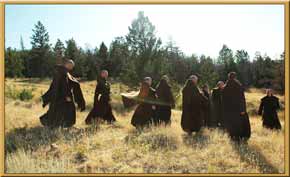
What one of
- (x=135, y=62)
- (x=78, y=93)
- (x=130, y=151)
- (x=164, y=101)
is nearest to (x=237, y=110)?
(x=164, y=101)

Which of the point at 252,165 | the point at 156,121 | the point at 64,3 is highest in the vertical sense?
the point at 64,3

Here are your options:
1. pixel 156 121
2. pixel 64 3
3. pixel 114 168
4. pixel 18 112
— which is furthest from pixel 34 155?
pixel 18 112

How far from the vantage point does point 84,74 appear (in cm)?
5094

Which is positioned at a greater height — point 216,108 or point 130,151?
point 216,108

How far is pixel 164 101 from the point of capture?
11.9 m

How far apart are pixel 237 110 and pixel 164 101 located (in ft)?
9.31

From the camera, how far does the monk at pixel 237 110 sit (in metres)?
10.4

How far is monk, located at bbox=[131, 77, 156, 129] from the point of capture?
1167 centimetres

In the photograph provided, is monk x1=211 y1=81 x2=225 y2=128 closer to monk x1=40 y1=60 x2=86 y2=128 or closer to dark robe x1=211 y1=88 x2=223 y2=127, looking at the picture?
dark robe x1=211 y1=88 x2=223 y2=127

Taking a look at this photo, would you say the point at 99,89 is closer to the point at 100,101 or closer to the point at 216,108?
the point at 100,101

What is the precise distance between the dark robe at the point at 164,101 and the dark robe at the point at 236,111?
89.5 inches

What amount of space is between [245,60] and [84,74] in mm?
40667

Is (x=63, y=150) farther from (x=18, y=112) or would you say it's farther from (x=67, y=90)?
→ (x=18, y=112)

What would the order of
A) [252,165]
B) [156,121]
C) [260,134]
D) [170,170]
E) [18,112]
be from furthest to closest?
[18,112]
[260,134]
[156,121]
[252,165]
[170,170]
